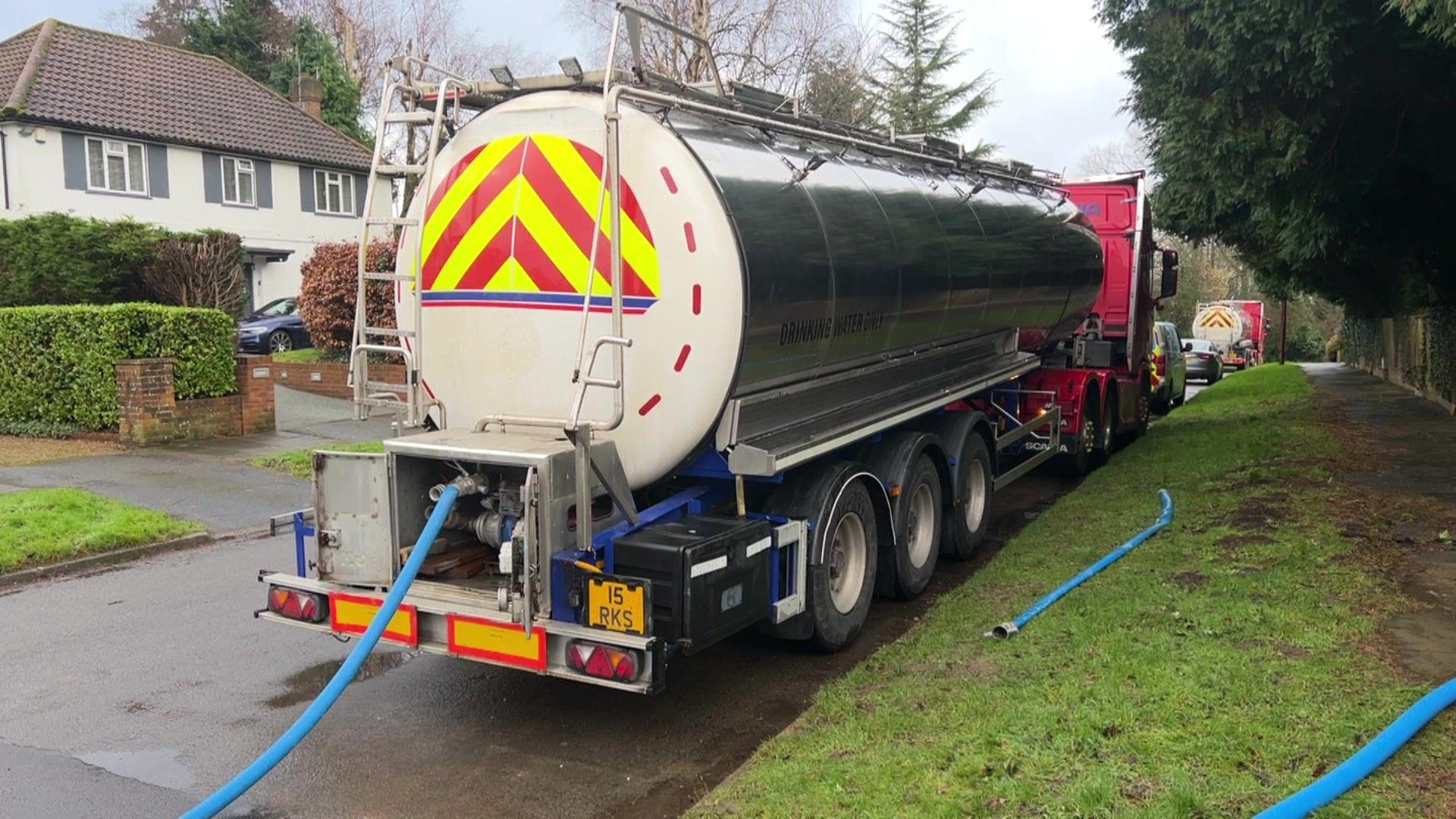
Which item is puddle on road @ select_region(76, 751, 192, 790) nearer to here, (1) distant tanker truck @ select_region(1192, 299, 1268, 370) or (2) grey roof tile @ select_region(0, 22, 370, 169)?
(2) grey roof tile @ select_region(0, 22, 370, 169)

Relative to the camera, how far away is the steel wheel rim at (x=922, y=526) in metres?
7.62

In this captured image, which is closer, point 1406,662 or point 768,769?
point 768,769

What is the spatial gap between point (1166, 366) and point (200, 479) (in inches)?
649

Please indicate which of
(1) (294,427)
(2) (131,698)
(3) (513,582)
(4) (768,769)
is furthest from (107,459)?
(4) (768,769)

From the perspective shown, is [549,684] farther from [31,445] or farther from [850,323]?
[31,445]

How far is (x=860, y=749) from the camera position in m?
4.70

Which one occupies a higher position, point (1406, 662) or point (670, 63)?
point (670, 63)

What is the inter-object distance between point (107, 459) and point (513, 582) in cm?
928

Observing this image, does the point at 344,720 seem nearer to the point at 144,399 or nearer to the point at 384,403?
the point at 384,403

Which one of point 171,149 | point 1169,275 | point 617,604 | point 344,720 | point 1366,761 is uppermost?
point 171,149

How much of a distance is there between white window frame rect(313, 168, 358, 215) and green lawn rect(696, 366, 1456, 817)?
88.8 ft

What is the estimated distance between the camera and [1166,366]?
2089 cm

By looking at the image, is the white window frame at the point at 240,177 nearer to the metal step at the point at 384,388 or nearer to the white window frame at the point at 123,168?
the white window frame at the point at 123,168

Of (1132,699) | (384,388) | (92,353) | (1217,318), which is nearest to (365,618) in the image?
(384,388)
